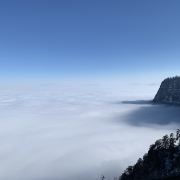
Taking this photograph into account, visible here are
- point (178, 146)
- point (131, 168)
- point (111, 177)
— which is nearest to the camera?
point (178, 146)

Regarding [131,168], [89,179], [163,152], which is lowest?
[89,179]

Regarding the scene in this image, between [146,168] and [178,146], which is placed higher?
[178,146]

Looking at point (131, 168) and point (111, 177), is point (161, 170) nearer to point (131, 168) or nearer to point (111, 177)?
point (131, 168)

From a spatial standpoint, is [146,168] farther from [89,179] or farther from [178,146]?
[89,179]

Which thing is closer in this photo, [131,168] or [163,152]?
[163,152]

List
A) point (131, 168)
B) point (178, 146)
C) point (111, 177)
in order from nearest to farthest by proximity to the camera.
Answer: point (178, 146) → point (131, 168) → point (111, 177)

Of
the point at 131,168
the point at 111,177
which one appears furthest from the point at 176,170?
the point at 111,177
